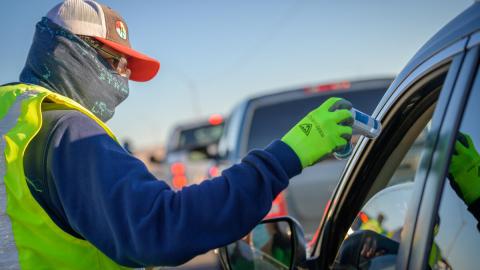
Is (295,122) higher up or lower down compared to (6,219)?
lower down

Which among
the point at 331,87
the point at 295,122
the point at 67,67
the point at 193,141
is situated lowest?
the point at 193,141

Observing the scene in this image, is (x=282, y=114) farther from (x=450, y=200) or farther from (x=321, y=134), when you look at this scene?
(x=450, y=200)

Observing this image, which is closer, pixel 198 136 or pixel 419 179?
pixel 419 179

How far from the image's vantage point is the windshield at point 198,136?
14.0m

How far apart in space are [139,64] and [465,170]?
4.81 ft

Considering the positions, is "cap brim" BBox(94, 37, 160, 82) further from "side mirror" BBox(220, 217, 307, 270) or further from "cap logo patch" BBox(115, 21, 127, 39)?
"side mirror" BBox(220, 217, 307, 270)

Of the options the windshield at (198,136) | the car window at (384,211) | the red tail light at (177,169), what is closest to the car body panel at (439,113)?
the car window at (384,211)

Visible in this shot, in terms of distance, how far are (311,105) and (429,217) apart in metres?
4.63

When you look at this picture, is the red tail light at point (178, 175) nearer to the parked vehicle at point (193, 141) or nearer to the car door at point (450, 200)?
the parked vehicle at point (193, 141)

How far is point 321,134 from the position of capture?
188cm

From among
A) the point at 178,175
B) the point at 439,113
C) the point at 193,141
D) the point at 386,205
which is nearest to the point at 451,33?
the point at 439,113

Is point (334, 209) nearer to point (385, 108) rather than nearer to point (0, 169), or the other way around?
point (385, 108)

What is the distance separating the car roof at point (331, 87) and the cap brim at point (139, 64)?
3427mm

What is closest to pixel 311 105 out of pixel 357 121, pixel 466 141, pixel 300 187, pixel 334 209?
pixel 300 187
